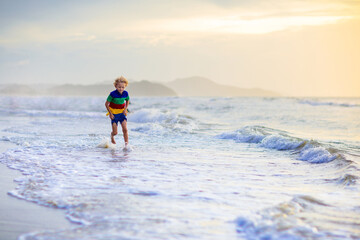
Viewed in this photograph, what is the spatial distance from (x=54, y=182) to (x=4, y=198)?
877 millimetres

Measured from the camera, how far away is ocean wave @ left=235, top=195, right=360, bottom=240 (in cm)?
290

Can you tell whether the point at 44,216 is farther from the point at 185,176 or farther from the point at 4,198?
the point at 185,176

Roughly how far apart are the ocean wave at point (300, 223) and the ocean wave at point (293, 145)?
10.7 ft

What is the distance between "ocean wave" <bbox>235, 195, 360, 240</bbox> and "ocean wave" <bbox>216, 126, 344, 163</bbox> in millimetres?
3253

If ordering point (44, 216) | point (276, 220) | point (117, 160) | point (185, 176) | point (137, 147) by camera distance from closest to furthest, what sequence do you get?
point (276, 220) < point (44, 216) < point (185, 176) < point (117, 160) < point (137, 147)

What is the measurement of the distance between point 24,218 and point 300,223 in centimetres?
263

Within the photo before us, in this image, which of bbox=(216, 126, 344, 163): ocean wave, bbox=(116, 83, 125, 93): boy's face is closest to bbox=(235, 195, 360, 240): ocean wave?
bbox=(216, 126, 344, 163): ocean wave

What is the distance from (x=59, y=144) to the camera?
864 centimetres

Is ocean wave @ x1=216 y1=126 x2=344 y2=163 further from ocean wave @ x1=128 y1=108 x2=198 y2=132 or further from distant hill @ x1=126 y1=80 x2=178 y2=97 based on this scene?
distant hill @ x1=126 y1=80 x2=178 y2=97

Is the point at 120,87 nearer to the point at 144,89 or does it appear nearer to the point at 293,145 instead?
the point at 293,145

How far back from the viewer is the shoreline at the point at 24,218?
300cm

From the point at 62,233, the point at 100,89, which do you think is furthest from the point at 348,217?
the point at 100,89

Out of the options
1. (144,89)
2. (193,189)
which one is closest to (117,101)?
(193,189)

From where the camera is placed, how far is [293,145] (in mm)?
8297
